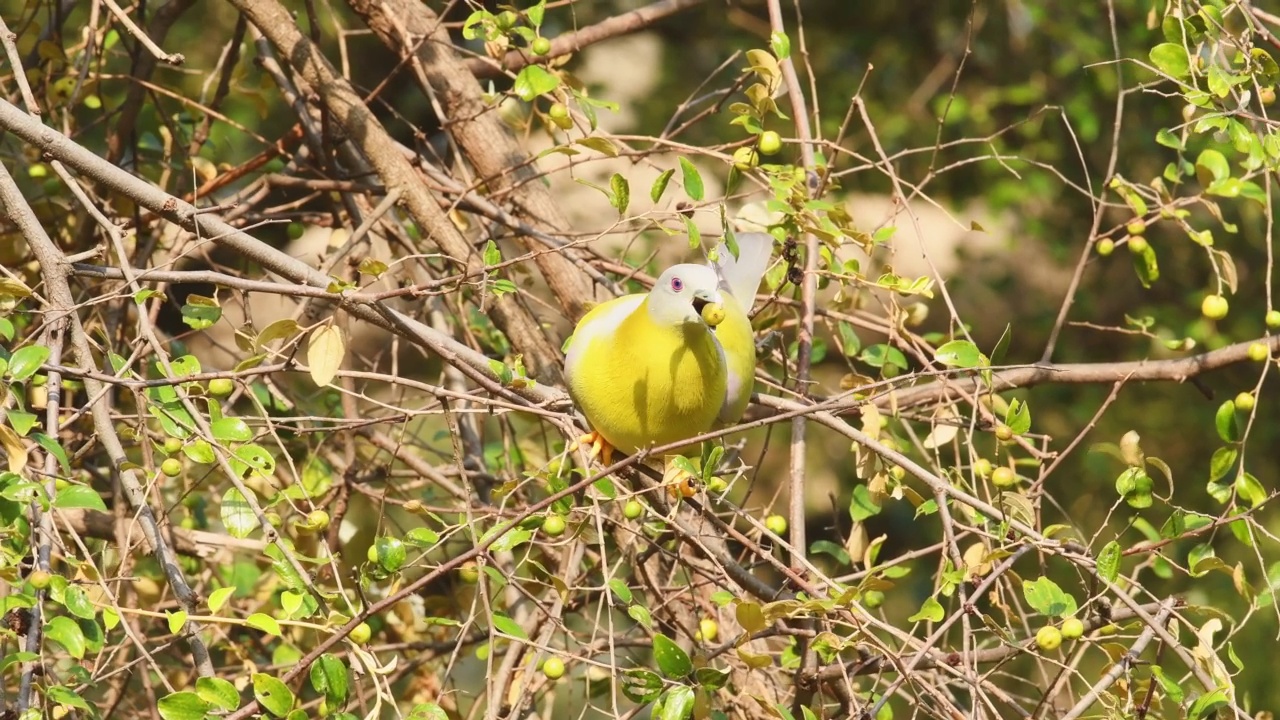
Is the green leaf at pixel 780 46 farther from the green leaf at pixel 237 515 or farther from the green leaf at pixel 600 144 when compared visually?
the green leaf at pixel 237 515

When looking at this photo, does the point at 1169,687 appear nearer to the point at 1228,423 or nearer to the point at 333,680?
the point at 1228,423

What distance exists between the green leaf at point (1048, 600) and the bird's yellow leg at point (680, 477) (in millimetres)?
454

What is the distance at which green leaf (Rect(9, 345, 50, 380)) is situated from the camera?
5.08 feet

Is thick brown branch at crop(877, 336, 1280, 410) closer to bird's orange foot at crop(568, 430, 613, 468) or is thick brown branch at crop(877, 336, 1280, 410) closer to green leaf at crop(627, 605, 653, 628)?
bird's orange foot at crop(568, 430, 613, 468)

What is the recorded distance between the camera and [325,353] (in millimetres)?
1758

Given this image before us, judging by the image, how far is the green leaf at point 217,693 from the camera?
4.80 feet

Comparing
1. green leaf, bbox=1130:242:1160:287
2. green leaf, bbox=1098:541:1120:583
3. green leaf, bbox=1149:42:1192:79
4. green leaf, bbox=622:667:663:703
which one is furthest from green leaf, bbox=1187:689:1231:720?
green leaf, bbox=1149:42:1192:79

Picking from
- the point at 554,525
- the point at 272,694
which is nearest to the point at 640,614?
the point at 554,525

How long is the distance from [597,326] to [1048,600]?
31.6 inches

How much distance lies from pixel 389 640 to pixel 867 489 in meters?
1.18

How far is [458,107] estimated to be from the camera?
104 inches

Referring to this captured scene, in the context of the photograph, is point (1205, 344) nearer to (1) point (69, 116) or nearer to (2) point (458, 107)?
(2) point (458, 107)

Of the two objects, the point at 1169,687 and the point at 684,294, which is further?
the point at 684,294

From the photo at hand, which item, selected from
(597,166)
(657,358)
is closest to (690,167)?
(657,358)
